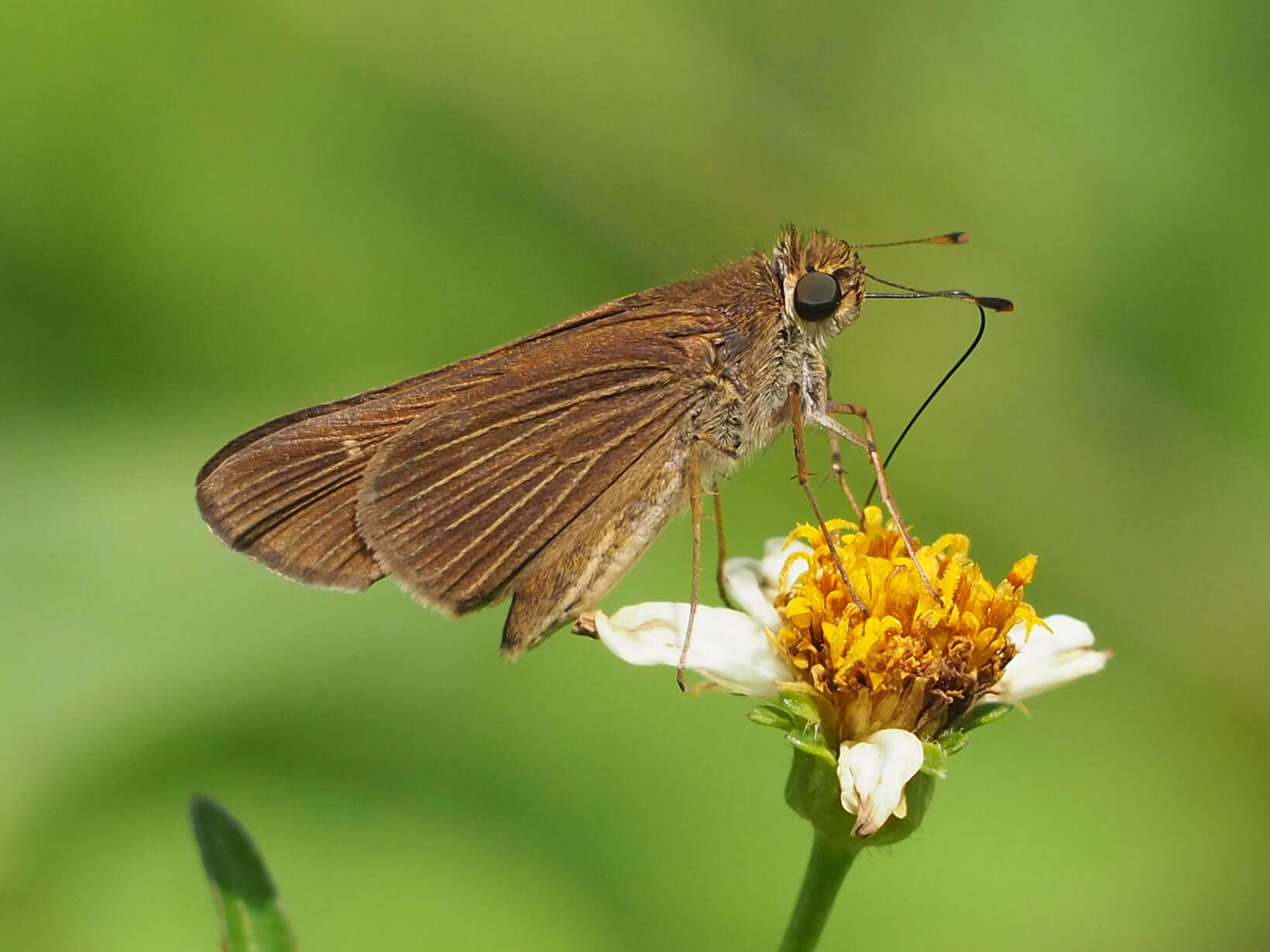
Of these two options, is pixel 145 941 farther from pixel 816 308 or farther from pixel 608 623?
pixel 816 308

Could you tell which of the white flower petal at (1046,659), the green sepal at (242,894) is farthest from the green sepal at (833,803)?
the green sepal at (242,894)

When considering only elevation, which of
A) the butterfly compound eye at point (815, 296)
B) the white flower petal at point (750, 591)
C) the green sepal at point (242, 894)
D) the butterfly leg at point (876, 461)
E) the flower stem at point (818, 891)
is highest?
the butterfly compound eye at point (815, 296)

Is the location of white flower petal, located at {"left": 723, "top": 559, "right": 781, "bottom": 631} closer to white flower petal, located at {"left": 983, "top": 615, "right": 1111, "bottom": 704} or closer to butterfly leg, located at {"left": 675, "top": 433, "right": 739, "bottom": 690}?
butterfly leg, located at {"left": 675, "top": 433, "right": 739, "bottom": 690}

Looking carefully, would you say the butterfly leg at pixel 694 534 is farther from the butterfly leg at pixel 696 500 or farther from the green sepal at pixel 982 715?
the green sepal at pixel 982 715

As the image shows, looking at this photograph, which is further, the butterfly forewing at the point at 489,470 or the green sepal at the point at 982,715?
the butterfly forewing at the point at 489,470

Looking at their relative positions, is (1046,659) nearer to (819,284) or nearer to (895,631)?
(895,631)

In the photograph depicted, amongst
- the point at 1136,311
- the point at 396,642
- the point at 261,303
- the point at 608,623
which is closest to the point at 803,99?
the point at 1136,311

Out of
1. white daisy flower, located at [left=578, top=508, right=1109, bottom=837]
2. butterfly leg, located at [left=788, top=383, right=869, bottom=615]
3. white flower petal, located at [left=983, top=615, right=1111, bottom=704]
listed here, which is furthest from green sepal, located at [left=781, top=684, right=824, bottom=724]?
white flower petal, located at [left=983, top=615, right=1111, bottom=704]
